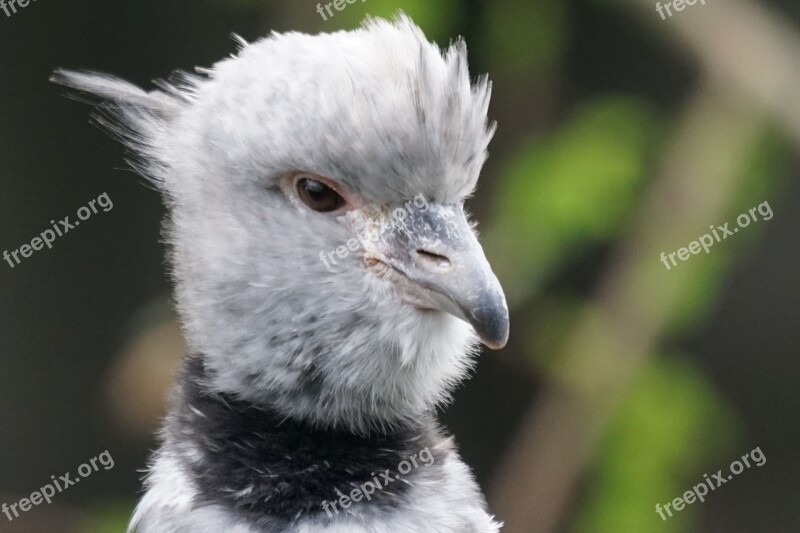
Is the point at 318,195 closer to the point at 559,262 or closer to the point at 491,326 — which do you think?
the point at 491,326

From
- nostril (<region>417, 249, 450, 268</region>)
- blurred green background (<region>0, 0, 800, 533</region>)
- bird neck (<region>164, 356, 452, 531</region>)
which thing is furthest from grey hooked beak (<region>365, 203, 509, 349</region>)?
blurred green background (<region>0, 0, 800, 533</region>)

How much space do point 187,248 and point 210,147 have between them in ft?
0.51

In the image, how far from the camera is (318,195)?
1387mm

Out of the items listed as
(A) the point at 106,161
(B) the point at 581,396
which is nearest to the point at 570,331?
(B) the point at 581,396

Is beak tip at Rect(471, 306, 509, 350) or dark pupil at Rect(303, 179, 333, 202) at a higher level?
dark pupil at Rect(303, 179, 333, 202)

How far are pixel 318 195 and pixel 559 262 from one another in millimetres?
1078

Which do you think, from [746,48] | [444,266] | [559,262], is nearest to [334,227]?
[444,266]

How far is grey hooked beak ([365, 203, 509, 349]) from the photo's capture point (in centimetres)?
129

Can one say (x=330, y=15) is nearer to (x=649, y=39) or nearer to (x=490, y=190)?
(x=490, y=190)

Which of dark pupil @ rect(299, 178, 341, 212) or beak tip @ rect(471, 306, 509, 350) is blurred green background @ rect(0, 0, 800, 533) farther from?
beak tip @ rect(471, 306, 509, 350)

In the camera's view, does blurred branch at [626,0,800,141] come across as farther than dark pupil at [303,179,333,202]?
Result: Yes

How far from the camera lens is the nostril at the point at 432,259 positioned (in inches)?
53.7

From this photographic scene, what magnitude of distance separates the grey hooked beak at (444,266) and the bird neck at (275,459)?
9.1 inches

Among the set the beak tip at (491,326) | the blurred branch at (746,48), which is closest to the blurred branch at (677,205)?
the blurred branch at (746,48)
